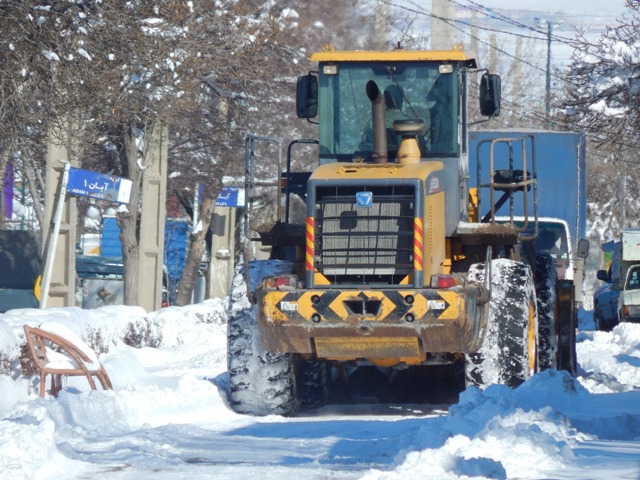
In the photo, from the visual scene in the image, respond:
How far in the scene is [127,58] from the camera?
16219 millimetres

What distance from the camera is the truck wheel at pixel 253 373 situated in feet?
38.3

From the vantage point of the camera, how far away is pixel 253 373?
11.7 metres

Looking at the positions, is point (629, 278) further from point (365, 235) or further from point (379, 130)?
point (365, 235)

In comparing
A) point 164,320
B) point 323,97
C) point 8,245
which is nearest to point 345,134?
point 323,97

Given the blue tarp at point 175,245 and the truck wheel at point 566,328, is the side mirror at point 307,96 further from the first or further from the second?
the blue tarp at point 175,245

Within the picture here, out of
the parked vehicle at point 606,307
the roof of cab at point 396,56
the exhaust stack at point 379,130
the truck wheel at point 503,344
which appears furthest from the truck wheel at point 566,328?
the parked vehicle at point 606,307

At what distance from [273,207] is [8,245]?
1178 cm

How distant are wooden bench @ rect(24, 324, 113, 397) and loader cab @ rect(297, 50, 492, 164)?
2.85m

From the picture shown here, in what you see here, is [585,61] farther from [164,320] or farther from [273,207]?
[273,207]

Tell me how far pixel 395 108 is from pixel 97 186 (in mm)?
7086

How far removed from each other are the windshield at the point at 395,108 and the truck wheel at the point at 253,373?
182 centimetres

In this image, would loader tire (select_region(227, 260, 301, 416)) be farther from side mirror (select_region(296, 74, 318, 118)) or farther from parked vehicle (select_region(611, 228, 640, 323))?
parked vehicle (select_region(611, 228, 640, 323))

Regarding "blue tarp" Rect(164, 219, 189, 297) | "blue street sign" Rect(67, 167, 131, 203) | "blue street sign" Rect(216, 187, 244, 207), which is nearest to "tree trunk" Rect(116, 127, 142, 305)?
"blue street sign" Rect(216, 187, 244, 207)

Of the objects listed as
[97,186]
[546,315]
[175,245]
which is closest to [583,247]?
[546,315]
